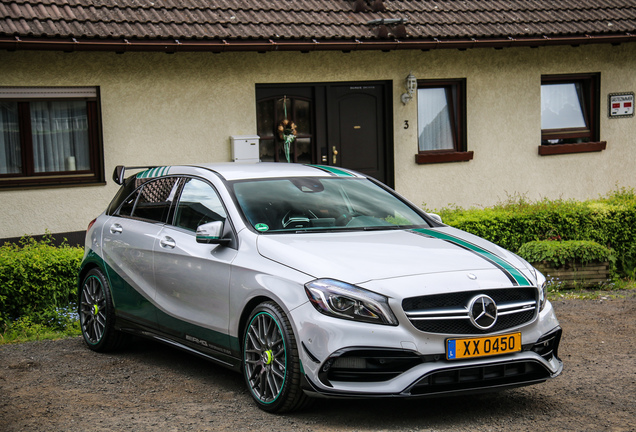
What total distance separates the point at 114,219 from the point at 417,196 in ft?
23.9

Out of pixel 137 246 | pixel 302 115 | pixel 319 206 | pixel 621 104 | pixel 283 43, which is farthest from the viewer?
pixel 621 104

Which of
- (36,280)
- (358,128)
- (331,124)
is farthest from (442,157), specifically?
(36,280)

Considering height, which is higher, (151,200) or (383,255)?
(151,200)

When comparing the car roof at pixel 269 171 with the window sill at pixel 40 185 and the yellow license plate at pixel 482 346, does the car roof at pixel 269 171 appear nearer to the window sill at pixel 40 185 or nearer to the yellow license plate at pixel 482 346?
the yellow license plate at pixel 482 346

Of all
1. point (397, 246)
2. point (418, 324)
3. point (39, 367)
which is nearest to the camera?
point (418, 324)

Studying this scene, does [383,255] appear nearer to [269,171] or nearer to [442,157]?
[269,171]

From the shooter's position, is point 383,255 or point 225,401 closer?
point 383,255

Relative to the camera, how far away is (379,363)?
4.82 m

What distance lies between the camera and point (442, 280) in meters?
4.96

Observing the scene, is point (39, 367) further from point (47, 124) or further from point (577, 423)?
point (47, 124)

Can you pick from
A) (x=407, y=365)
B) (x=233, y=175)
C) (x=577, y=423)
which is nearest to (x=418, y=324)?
(x=407, y=365)

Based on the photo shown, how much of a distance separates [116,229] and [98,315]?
0.77m

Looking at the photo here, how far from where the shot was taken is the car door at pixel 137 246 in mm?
6566

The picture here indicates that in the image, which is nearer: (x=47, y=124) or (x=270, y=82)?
(x=47, y=124)
